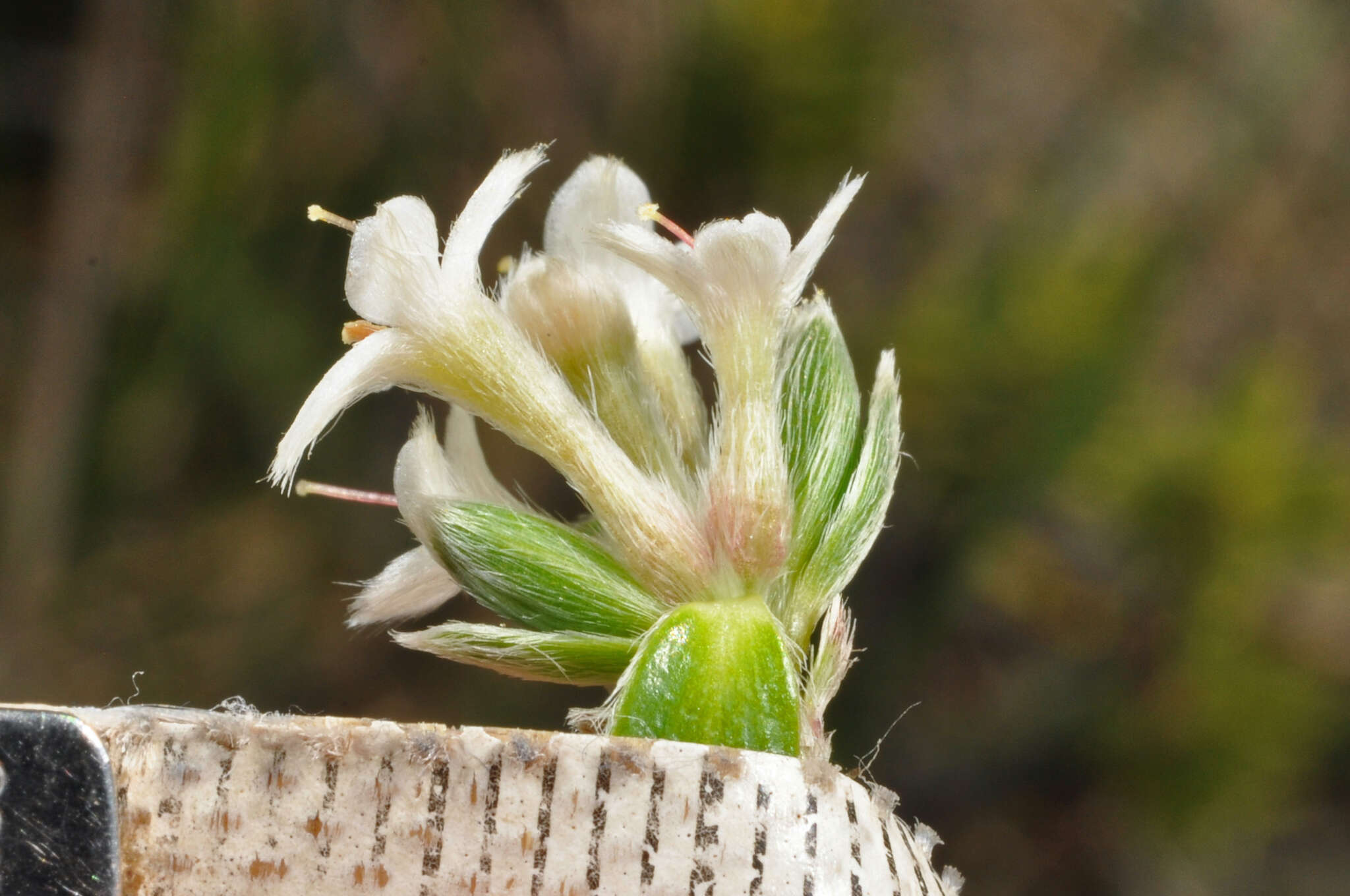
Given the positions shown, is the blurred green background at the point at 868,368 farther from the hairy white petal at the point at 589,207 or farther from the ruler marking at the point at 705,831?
the ruler marking at the point at 705,831

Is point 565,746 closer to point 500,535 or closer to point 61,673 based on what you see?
point 500,535

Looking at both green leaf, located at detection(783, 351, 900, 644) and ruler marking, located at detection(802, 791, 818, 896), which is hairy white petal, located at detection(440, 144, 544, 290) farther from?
ruler marking, located at detection(802, 791, 818, 896)

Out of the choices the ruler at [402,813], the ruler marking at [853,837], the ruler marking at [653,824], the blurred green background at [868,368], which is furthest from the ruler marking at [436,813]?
the blurred green background at [868,368]

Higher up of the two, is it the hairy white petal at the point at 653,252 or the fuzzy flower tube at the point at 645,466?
the hairy white petal at the point at 653,252

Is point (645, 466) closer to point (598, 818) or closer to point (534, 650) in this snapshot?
point (534, 650)

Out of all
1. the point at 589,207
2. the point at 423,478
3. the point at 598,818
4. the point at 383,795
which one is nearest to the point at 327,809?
the point at 383,795

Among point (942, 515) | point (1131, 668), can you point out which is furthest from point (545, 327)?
point (1131, 668)

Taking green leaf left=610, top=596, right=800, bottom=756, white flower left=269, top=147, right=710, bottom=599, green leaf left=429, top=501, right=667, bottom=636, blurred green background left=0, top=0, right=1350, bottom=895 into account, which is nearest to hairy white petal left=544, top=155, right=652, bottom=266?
white flower left=269, top=147, right=710, bottom=599
